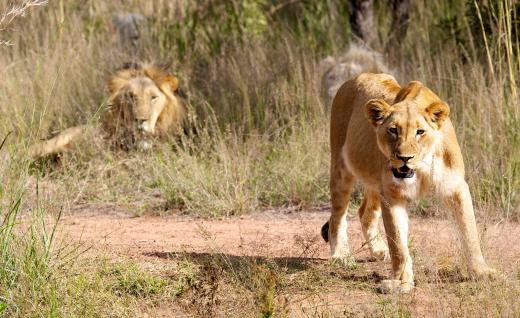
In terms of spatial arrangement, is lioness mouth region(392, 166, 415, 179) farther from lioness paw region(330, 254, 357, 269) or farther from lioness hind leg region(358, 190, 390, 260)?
lioness hind leg region(358, 190, 390, 260)

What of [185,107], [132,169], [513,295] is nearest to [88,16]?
[185,107]

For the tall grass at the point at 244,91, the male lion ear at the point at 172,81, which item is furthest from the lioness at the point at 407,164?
the male lion ear at the point at 172,81

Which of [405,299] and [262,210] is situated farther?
[262,210]

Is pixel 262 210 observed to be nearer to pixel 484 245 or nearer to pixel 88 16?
pixel 484 245

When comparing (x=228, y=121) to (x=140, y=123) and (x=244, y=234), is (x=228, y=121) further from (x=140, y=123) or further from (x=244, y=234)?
(x=244, y=234)

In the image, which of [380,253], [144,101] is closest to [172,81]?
[144,101]

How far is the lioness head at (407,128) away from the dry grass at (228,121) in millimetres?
616

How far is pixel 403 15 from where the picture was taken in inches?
404

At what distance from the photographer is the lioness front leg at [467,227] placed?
186 inches

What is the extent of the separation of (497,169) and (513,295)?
2718 mm

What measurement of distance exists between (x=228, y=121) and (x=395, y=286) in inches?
171

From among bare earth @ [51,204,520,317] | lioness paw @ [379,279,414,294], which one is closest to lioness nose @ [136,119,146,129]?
bare earth @ [51,204,520,317]

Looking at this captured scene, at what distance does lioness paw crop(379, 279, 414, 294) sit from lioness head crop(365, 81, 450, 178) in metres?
0.50

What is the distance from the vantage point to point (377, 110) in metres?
4.68
